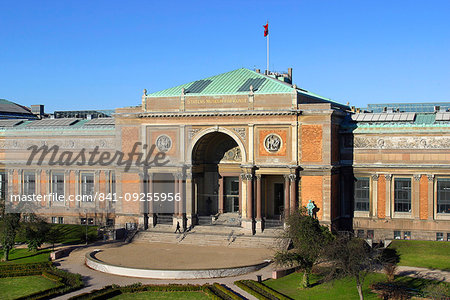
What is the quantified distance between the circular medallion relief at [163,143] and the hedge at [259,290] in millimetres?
22494

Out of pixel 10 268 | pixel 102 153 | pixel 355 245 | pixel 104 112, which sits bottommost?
pixel 10 268

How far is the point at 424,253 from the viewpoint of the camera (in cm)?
5366

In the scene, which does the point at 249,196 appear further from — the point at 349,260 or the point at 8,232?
the point at 8,232

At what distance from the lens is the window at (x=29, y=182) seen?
249 ft

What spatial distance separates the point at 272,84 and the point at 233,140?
8262 millimetres

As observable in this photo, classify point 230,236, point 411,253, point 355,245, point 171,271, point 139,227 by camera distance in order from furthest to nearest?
point 139,227 → point 230,236 → point 411,253 → point 171,271 → point 355,245

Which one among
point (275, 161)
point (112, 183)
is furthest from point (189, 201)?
point (112, 183)

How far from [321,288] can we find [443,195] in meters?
22.3

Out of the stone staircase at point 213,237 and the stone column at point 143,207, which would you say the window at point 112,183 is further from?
the stone staircase at point 213,237

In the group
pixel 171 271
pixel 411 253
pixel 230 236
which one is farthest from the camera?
pixel 230 236

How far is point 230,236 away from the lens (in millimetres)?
59094

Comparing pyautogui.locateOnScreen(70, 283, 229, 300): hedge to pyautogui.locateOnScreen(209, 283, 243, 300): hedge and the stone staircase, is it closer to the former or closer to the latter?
pyautogui.locateOnScreen(209, 283, 243, 300): hedge

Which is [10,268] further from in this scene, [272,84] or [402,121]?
[402,121]

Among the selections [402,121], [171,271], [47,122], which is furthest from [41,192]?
[402,121]
